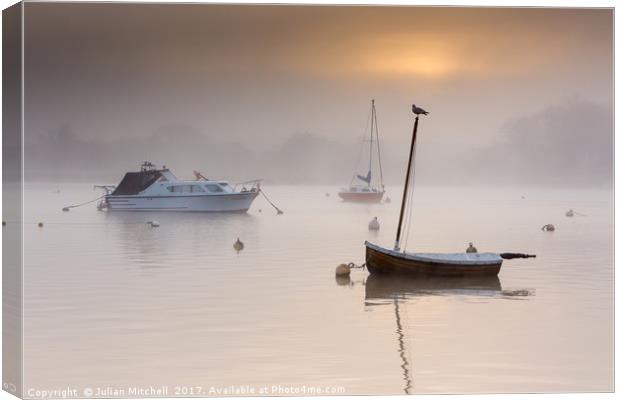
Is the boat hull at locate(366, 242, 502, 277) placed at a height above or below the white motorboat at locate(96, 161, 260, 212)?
below

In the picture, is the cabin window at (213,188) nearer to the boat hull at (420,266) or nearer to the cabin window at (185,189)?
the cabin window at (185,189)

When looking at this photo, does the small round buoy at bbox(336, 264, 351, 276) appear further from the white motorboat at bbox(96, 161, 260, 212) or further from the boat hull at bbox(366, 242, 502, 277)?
the white motorboat at bbox(96, 161, 260, 212)

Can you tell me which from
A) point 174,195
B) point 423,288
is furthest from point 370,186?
point 423,288

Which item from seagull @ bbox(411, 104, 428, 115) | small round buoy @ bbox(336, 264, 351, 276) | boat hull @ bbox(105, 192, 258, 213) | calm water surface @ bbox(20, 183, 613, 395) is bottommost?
calm water surface @ bbox(20, 183, 613, 395)

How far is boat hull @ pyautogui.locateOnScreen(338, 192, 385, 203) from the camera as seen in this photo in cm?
7050

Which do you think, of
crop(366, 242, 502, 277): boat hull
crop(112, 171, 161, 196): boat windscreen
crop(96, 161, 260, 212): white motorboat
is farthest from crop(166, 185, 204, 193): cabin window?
crop(366, 242, 502, 277): boat hull

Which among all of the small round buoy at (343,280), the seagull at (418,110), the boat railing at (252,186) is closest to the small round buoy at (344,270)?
the small round buoy at (343,280)

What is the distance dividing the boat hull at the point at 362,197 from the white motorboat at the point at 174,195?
29.5 ft

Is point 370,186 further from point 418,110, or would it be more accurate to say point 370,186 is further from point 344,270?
point 418,110

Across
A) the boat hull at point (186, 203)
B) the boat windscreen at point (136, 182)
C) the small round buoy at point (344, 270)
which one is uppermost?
the boat windscreen at point (136, 182)

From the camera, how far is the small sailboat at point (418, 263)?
26984mm

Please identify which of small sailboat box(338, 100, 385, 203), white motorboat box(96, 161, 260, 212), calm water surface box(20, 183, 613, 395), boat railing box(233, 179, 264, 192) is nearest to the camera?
calm water surface box(20, 183, 613, 395)

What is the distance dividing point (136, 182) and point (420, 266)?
123 feet

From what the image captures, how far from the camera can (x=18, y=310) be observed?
17922 millimetres
